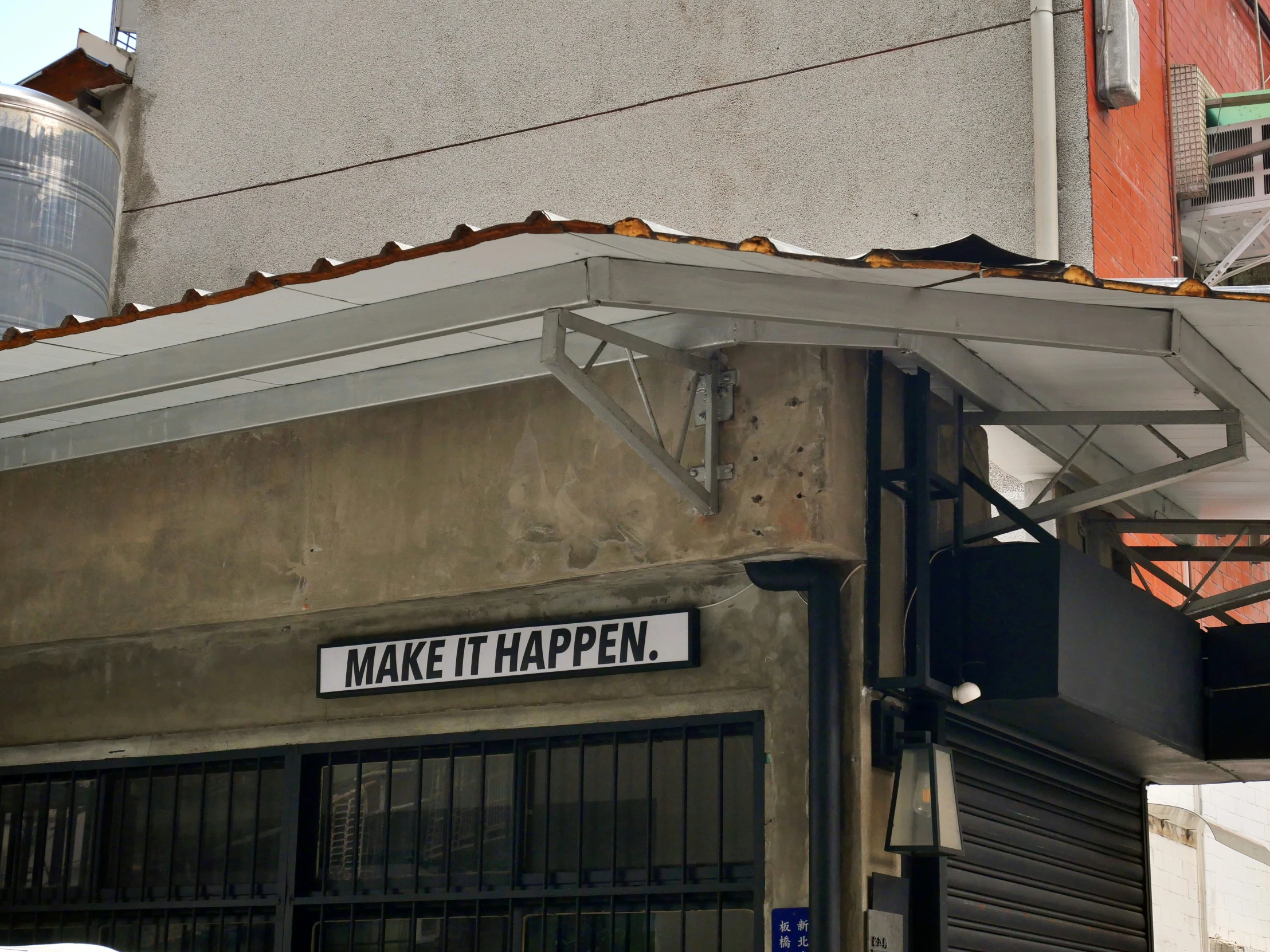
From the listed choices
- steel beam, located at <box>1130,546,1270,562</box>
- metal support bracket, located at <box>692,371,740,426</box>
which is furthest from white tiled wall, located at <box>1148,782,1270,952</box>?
metal support bracket, located at <box>692,371,740,426</box>

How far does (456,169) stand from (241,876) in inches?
177

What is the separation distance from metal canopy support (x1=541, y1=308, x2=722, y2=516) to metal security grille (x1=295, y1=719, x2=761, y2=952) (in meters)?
1.10

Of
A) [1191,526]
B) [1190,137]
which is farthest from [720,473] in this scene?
[1190,137]

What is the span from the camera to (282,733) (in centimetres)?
775

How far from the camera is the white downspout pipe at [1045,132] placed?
753 centimetres

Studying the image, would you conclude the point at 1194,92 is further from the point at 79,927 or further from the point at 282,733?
the point at 79,927

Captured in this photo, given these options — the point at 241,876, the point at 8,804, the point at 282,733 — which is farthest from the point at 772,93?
the point at 8,804

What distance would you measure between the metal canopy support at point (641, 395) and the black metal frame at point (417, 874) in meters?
1.05

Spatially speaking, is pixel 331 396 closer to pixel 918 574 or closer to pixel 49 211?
pixel 918 574

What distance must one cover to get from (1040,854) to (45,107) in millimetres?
7135

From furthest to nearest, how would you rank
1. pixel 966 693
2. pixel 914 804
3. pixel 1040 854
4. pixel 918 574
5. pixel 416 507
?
pixel 1040 854, pixel 416 507, pixel 918 574, pixel 966 693, pixel 914 804

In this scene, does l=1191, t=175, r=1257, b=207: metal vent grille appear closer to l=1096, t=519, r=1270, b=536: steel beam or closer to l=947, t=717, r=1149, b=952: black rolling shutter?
l=1096, t=519, r=1270, b=536: steel beam

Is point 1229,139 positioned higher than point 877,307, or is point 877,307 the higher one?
point 1229,139

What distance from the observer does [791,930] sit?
605cm
